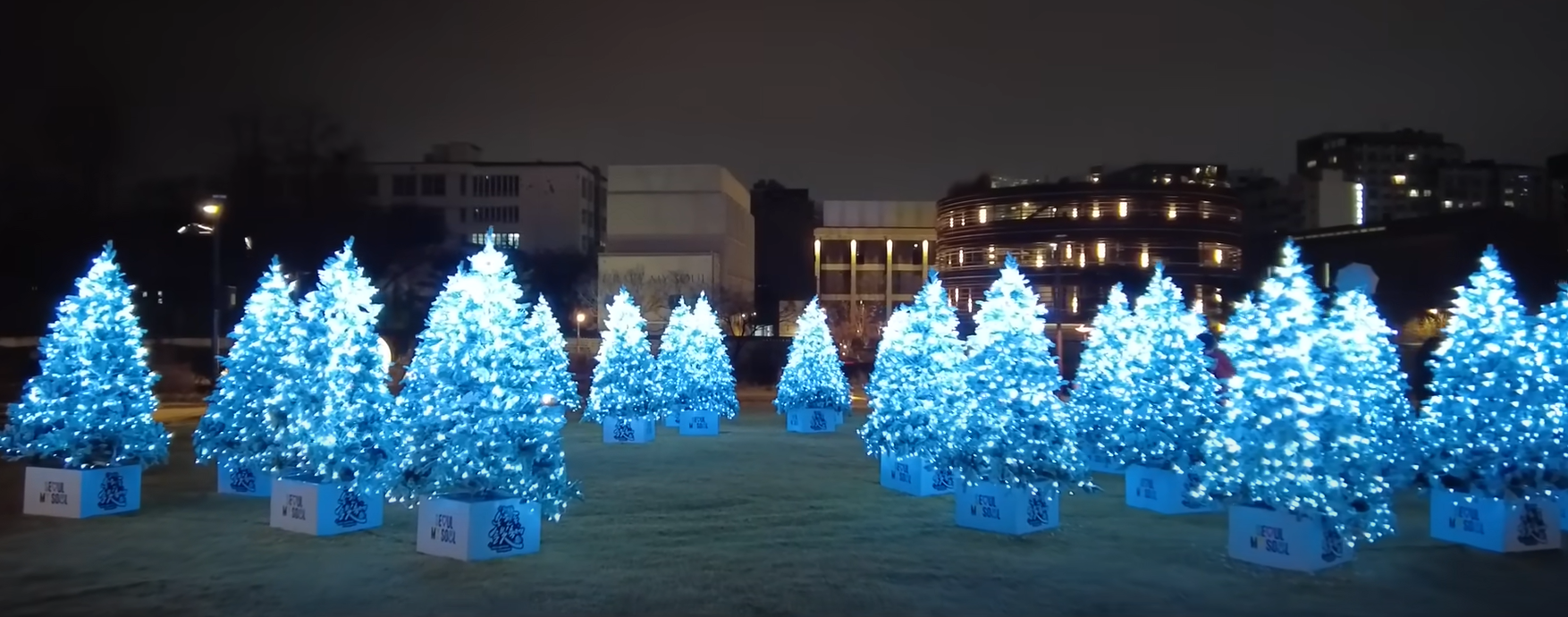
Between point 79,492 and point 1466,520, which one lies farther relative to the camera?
point 79,492

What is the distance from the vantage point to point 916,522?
1399 cm

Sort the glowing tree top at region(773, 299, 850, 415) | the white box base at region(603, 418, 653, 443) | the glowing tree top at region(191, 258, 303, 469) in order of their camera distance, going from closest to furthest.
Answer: the glowing tree top at region(191, 258, 303, 469), the white box base at region(603, 418, 653, 443), the glowing tree top at region(773, 299, 850, 415)

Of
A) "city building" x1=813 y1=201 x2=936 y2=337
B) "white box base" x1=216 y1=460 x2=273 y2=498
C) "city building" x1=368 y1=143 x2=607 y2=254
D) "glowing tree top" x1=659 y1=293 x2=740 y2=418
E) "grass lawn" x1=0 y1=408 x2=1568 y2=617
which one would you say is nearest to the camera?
"grass lawn" x1=0 y1=408 x2=1568 y2=617

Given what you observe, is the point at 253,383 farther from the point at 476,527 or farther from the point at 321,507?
the point at 476,527

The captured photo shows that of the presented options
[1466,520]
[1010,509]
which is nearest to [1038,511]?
[1010,509]

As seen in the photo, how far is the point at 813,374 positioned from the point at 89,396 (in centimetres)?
1604

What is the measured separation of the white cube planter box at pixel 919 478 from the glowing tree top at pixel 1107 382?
200 cm

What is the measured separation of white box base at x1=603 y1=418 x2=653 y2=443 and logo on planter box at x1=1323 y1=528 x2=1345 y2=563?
15.2 meters

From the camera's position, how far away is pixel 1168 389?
53.4 ft

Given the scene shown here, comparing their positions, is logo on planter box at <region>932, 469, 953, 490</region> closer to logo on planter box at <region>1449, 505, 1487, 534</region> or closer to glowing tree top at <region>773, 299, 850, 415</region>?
logo on planter box at <region>1449, 505, 1487, 534</region>

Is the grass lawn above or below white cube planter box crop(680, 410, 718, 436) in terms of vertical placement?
below

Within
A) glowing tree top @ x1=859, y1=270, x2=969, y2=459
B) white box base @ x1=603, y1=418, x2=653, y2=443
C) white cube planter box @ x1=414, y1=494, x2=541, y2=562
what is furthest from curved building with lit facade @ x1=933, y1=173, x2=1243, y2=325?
white cube planter box @ x1=414, y1=494, x2=541, y2=562

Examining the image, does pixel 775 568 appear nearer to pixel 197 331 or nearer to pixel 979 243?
pixel 197 331

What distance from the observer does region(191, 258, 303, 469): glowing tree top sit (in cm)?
1473
